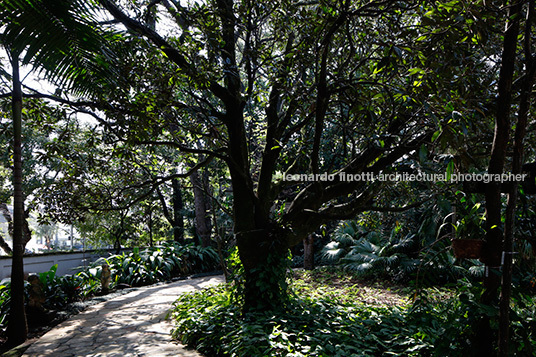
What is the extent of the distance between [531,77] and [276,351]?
3.09 m

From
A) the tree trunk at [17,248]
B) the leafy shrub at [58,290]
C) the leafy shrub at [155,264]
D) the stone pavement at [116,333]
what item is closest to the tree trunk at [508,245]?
the stone pavement at [116,333]

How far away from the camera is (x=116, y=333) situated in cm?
535

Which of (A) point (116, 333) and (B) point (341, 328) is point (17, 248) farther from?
(B) point (341, 328)

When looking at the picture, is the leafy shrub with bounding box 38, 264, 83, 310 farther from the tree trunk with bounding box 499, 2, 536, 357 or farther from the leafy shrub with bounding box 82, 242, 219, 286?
the tree trunk with bounding box 499, 2, 536, 357

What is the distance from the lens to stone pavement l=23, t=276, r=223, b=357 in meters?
4.58

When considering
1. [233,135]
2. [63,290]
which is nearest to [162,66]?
[233,135]

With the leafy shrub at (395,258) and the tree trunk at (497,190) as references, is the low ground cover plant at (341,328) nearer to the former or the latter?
the tree trunk at (497,190)

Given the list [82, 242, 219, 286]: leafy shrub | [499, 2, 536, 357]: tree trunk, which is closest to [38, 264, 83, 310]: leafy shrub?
[82, 242, 219, 286]: leafy shrub

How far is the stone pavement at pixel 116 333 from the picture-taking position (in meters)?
4.58

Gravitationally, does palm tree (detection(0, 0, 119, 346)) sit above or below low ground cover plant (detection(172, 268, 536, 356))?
above

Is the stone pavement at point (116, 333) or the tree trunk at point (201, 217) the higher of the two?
the tree trunk at point (201, 217)

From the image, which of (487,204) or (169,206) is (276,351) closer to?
(487,204)

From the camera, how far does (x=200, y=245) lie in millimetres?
13453

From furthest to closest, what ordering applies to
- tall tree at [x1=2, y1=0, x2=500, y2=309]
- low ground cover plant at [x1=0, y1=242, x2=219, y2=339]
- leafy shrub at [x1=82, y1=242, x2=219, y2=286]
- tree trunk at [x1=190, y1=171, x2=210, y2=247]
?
tree trunk at [x1=190, y1=171, x2=210, y2=247], leafy shrub at [x1=82, y1=242, x2=219, y2=286], low ground cover plant at [x1=0, y1=242, x2=219, y2=339], tall tree at [x1=2, y1=0, x2=500, y2=309]
